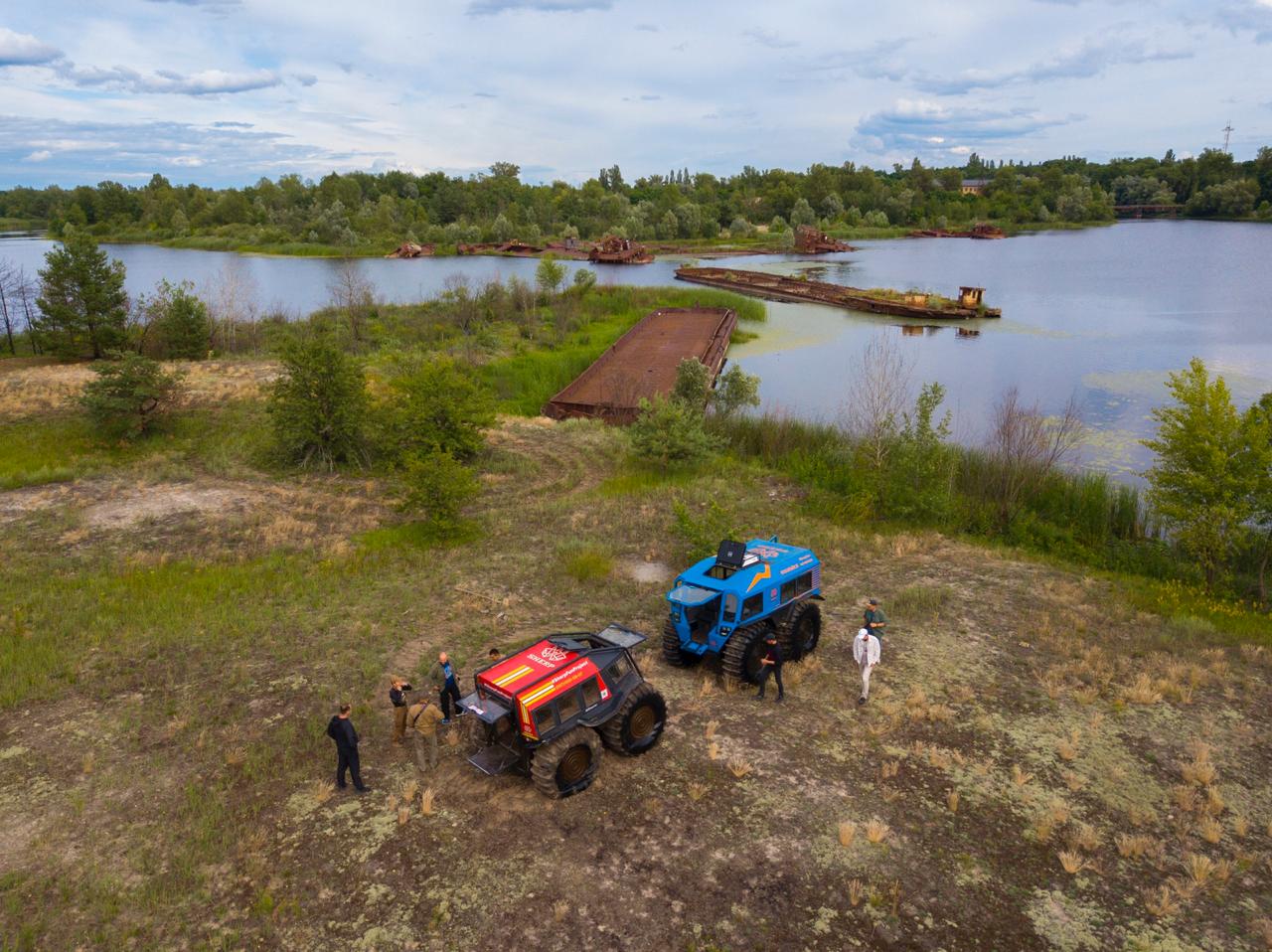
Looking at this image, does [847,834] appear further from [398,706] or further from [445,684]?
[398,706]

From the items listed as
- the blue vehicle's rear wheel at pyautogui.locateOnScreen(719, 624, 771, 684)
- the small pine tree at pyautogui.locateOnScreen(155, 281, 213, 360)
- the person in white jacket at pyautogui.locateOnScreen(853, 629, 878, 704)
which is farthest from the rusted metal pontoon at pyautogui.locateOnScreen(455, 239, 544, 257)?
the person in white jacket at pyautogui.locateOnScreen(853, 629, 878, 704)

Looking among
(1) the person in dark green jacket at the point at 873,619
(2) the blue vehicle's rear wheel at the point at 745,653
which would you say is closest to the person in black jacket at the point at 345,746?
(2) the blue vehicle's rear wheel at the point at 745,653

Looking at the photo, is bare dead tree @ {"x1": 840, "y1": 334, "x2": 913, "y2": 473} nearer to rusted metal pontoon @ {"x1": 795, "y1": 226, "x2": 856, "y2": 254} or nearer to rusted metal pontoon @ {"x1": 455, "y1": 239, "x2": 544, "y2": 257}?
rusted metal pontoon @ {"x1": 455, "y1": 239, "x2": 544, "y2": 257}

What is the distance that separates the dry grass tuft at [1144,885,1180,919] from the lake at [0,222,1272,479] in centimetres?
1908

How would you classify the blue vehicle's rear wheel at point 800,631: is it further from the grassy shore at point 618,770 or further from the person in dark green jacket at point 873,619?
the person in dark green jacket at point 873,619

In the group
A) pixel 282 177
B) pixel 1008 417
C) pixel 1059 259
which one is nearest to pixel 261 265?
pixel 282 177

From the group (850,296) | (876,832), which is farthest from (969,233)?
(876,832)

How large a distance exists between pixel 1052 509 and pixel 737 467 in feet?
29.4

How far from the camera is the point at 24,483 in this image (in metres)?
A: 20.8

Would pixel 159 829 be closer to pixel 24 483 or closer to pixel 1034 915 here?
pixel 1034 915

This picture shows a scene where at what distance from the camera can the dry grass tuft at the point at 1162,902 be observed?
7.48 meters

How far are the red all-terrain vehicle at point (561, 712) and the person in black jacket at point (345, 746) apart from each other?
1.35 m

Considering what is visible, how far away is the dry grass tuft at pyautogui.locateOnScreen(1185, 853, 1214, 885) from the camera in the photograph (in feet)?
25.8

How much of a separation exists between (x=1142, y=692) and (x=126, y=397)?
93.2 feet
